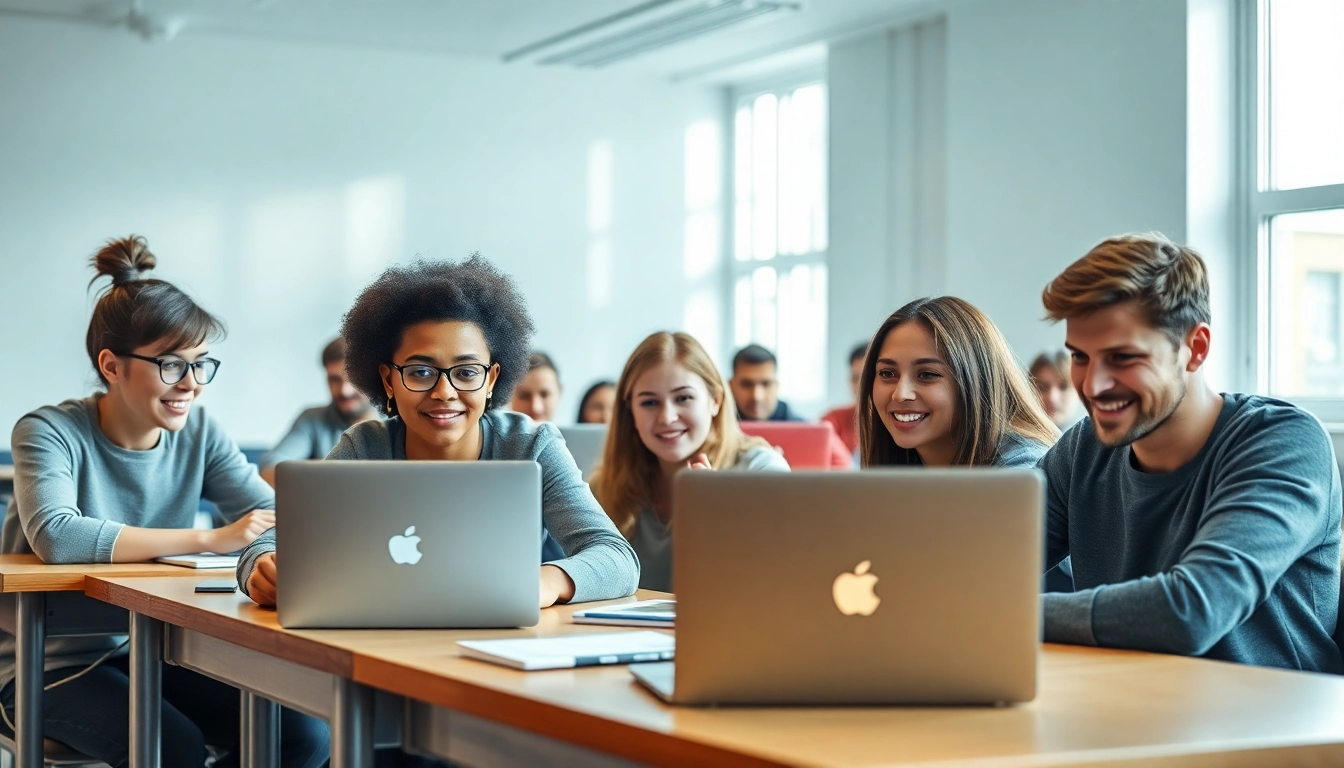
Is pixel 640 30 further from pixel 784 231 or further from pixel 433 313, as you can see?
pixel 433 313

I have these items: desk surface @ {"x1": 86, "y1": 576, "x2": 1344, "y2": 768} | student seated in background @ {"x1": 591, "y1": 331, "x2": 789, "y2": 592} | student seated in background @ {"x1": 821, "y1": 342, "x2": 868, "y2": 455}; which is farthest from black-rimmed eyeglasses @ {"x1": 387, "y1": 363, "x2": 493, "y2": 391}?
student seated in background @ {"x1": 821, "y1": 342, "x2": 868, "y2": 455}

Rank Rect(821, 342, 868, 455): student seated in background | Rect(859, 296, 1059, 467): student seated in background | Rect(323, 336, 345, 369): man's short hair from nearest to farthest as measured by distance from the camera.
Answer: Rect(859, 296, 1059, 467): student seated in background → Rect(323, 336, 345, 369): man's short hair → Rect(821, 342, 868, 455): student seated in background

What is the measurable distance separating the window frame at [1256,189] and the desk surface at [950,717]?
4632 mm

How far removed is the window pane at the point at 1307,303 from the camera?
562cm

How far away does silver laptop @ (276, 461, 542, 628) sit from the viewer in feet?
5.63

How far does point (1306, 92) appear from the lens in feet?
18.6

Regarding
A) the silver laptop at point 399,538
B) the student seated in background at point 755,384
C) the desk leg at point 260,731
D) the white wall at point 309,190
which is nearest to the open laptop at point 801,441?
Answer: the student seated in background at point 755,384

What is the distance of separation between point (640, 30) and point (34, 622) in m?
5.39

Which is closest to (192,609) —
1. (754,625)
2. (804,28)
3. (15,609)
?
(15,609)

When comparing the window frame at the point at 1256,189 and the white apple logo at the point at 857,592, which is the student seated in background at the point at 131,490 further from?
the window frame at the point at 1256,189

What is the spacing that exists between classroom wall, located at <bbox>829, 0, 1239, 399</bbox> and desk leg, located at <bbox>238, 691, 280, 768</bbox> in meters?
4.56

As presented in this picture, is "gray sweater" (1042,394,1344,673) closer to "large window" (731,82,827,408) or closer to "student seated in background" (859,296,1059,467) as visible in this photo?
"student seated in background" (859,296,1059,467)

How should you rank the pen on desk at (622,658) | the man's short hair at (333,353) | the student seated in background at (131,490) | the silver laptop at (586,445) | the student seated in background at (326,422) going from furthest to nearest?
the man's short hair at (333,353) → the student seated in background at (326,422) → the silver laptop at (586,445) → the student seated in background at (131,490) → the pen on desk at (622,658)

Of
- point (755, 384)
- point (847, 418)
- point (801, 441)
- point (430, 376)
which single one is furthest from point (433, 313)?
point (847, 418)
